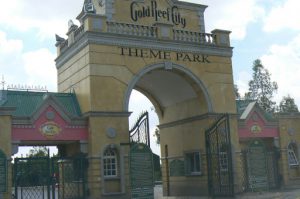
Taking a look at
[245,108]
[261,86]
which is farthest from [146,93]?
[261,86]

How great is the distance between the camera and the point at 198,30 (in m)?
27.2

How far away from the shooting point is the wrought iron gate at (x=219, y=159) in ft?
78.1

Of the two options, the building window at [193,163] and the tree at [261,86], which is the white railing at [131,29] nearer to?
the building window at [193,163]

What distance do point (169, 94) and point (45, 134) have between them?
9.10 m

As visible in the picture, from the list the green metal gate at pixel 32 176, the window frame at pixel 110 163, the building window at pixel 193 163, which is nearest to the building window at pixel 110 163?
the window frame at pixel 110 163

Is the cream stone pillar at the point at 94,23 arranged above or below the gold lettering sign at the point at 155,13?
below

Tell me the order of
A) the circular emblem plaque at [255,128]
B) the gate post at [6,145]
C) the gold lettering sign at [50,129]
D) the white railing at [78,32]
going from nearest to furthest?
1. the gate post at [6,145]
2. the gold lettering sign at [50,129]
3. the white railing at [78,32]
4. the circular emblem plaque at [255,128]

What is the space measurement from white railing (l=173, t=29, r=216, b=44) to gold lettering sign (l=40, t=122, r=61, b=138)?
7.95 metres

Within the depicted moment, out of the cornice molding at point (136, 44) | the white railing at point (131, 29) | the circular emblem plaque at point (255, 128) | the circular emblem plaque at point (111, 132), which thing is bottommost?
the circular emblem plaque at point (111, 132)

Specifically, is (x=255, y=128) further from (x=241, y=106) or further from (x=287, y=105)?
(x=287, y=105)

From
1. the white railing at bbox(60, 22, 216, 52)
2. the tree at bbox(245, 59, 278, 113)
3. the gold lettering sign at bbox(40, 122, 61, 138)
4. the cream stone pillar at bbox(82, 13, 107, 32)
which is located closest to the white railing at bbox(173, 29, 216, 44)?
the white railing at bbox(60, 22, 216, 52)

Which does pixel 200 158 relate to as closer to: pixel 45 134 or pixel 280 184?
pixel 280 184

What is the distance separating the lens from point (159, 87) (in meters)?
28.2

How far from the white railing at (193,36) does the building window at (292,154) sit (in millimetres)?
8851
